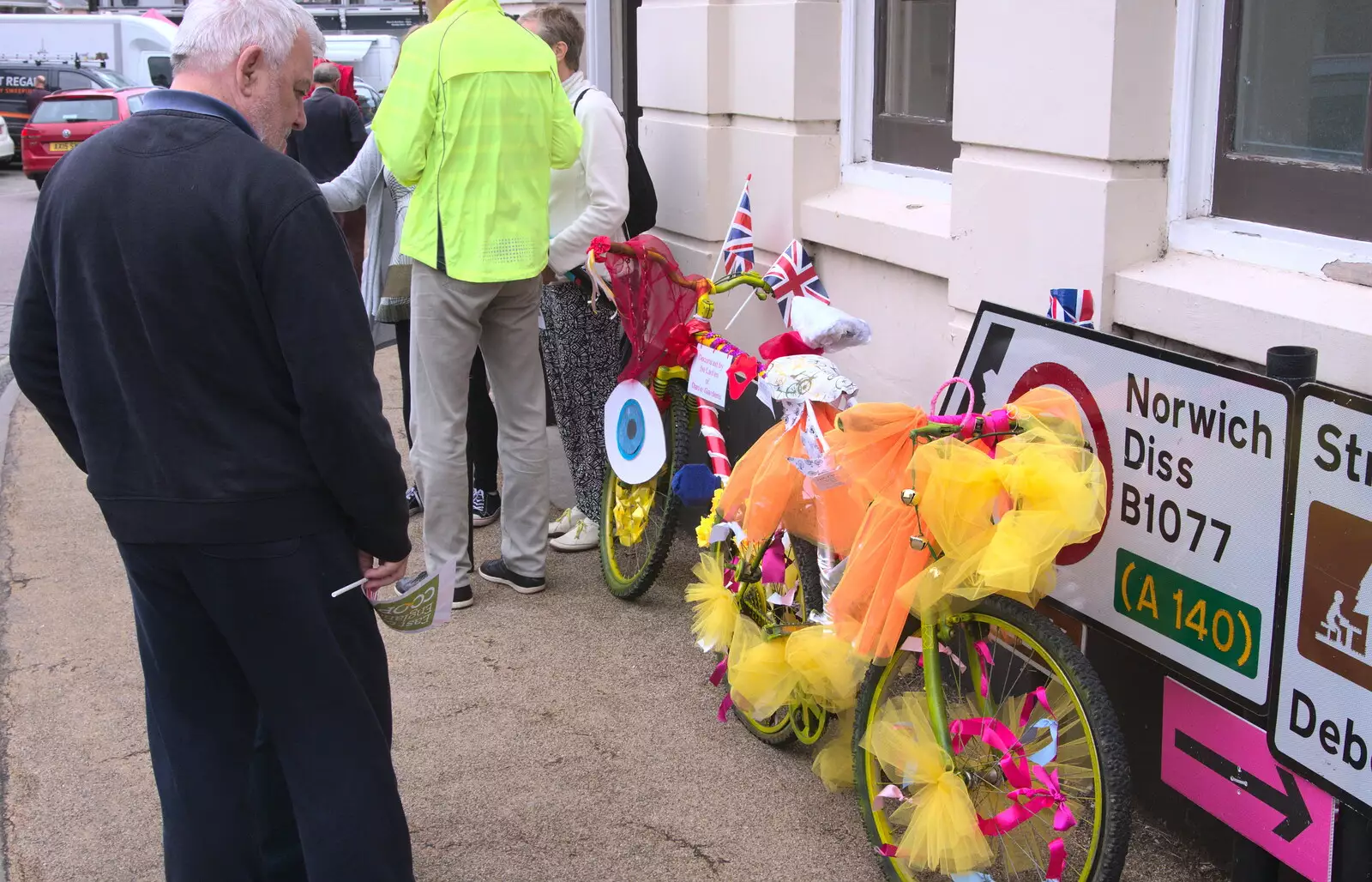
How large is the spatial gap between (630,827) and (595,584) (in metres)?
1.73

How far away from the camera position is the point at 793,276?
408 centimetres

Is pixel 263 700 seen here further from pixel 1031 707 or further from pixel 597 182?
pixel 597 182

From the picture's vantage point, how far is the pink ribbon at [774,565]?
345 cm

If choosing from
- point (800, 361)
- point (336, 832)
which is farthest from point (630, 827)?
point (800, 361)

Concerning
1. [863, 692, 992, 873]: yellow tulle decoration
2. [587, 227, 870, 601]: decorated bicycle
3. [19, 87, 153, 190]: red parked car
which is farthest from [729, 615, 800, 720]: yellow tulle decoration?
[19, 87, 153, 190]: red parked car

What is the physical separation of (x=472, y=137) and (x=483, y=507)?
1859 millimetres

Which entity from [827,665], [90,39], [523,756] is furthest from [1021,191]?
[90,39]

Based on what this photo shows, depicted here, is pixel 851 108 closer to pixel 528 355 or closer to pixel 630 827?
pixel 528 355

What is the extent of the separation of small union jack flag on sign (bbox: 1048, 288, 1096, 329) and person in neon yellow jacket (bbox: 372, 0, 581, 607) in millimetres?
1989

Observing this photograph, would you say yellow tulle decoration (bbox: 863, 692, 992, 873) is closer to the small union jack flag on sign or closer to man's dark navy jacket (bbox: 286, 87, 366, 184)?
the small union jack flag on sign

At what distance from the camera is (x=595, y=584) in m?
4.98

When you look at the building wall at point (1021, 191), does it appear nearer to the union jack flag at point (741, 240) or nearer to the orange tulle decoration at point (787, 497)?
the union jack flag at point (741, 240)

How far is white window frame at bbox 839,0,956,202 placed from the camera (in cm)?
448

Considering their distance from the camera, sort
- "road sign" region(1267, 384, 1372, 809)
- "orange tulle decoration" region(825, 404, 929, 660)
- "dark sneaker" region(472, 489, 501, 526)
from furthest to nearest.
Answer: "dark sneaker" region(472, 489, 501, 526)
"orange tulle decoration" region(825, 404, 929, 660)
"road sign" region(1267, 384, 1372, 809)
